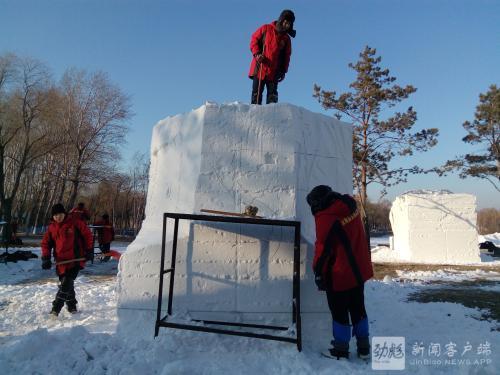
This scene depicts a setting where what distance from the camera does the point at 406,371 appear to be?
9.89ft

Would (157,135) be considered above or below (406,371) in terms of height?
above

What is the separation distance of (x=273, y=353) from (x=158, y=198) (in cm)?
217

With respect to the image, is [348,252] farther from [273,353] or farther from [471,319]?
[471,319]

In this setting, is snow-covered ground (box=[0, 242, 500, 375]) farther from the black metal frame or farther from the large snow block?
the large snow block

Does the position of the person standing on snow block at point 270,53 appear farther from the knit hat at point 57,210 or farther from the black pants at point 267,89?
the knit hat at point 57,210

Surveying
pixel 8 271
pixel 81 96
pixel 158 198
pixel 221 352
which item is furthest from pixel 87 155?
pixel 221 352

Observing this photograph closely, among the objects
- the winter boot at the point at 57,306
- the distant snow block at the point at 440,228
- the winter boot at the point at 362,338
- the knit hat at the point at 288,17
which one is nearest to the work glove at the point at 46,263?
the winter boot at the point at 57,306

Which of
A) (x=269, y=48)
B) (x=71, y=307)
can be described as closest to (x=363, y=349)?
(x=71, y=307)

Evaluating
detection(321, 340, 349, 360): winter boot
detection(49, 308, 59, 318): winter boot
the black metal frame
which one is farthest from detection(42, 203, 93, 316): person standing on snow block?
detection(321, 340, 349, 360): winter boot

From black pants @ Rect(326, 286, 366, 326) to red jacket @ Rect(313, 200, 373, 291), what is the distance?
0.33 ft

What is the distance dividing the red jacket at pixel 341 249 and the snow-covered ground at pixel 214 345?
585 mm

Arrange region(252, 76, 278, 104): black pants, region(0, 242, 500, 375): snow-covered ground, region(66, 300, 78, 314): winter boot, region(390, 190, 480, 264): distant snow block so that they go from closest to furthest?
region(0, 242, 500, 375): snow-covered ground, region(66, 300, 78, 314): winter boot, region(252, 76, 278, 104): black pants, region(390, 190, 480, 264): distant snow block

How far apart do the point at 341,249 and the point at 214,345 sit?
1.44 metres

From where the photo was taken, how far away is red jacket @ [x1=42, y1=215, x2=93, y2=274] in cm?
508
